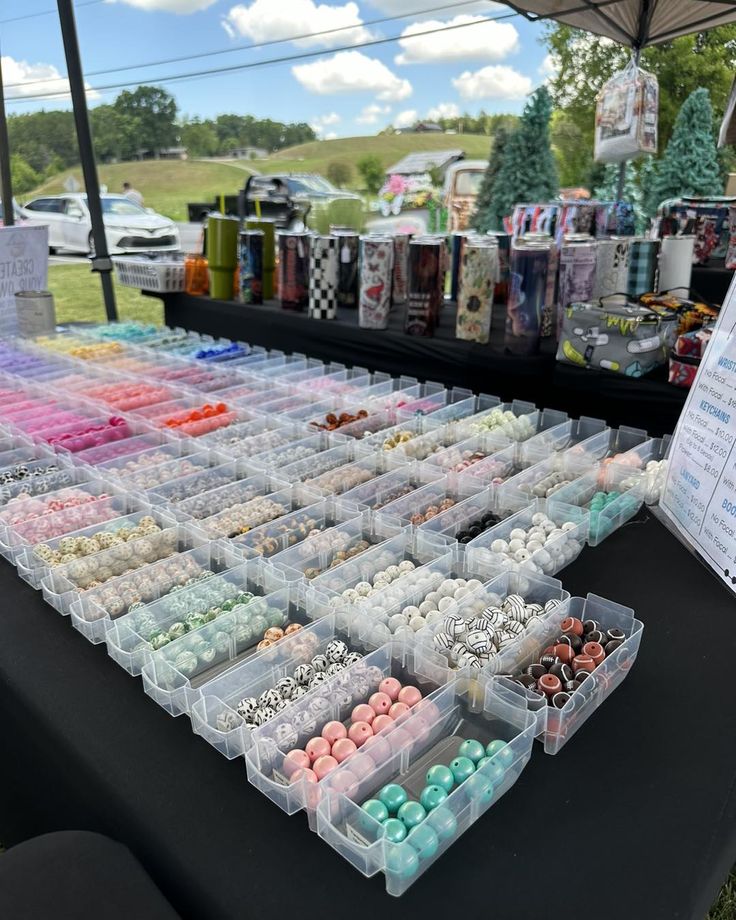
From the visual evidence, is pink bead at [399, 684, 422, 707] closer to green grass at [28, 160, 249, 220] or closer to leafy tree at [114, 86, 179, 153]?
leafy tree at [114, 86, 179, 153]

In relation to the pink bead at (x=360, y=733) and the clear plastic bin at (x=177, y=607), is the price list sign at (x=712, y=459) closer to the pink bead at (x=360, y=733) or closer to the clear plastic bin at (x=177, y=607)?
the pink bead at (x=360, y=733)

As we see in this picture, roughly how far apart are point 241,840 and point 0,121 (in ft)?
12.7

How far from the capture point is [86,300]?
26.9 feet

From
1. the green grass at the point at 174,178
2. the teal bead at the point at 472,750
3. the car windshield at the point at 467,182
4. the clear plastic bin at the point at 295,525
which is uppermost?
the green grass at the point at 174,178

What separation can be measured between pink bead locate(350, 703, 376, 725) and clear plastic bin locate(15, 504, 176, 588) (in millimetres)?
566

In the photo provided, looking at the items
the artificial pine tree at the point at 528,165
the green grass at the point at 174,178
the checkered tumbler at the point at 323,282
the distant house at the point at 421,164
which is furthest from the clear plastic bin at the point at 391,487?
the green grass at the point at 174,178

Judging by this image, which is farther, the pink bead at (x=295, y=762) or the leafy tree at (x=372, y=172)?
the leafy tree at (x=372, y=172)

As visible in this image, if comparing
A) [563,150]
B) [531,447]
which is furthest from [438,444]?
[563,150]

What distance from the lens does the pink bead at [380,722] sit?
2.71ft

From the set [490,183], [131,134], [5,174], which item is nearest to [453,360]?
[5,174]

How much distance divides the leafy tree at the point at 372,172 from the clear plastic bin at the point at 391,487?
22712 mm

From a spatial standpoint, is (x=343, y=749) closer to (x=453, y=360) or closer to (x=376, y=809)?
(x=376, y=809)

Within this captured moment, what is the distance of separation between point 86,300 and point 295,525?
7843 millimetres

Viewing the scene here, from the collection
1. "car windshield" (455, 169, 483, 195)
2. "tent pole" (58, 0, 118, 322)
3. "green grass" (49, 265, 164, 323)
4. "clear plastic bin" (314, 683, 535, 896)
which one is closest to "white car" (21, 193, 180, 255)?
"green grass" (49, 265, 164, 323)
